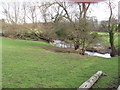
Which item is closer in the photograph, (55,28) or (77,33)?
(77,33)

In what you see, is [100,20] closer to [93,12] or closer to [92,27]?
[93,12]

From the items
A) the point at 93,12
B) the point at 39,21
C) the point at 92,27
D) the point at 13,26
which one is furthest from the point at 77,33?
the point at 13,26

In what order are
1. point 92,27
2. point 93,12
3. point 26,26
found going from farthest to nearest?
point 26,26 → point 93,12 → point 92,27

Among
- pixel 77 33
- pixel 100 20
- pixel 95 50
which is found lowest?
pixel 95 50

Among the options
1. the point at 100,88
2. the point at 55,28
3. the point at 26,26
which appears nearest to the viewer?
the point at 100,88

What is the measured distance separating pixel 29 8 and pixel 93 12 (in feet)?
16.9

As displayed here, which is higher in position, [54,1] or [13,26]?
[54,1]

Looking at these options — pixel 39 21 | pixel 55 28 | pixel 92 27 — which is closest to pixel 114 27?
pixel 92 27

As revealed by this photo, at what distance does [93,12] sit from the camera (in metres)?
10.6

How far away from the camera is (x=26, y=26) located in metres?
12.5

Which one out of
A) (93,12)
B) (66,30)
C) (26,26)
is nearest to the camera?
(66,30)

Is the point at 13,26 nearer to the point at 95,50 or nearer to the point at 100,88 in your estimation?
the point at 95,50

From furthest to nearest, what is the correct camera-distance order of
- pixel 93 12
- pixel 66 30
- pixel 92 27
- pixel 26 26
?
pixel 26 26
pixel 93 12
pixel 66 30
pixel 92 27

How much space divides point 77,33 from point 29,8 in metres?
5.40
